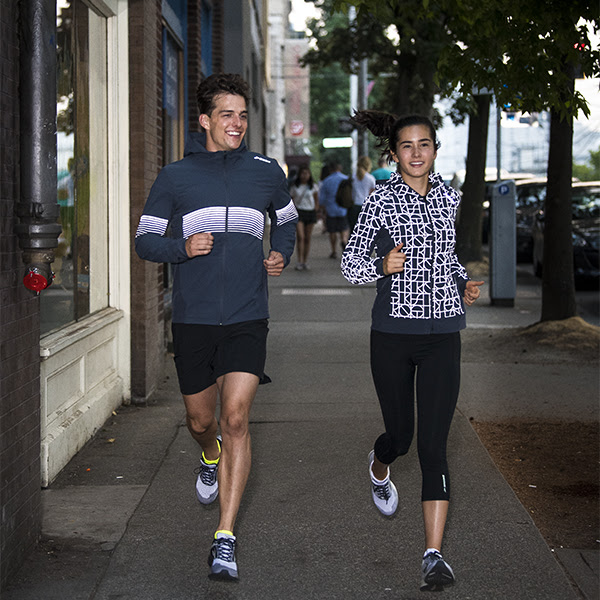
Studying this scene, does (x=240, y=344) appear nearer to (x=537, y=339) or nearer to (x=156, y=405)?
(x=156, y=405)

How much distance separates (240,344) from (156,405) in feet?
11.5

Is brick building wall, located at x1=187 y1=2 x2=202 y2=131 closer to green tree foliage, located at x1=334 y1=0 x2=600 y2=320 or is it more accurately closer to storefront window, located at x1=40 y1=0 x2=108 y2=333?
green tree foliage, located at x1=334 y1=0 x2=600 y2=320

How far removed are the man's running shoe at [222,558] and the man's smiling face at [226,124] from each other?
167 cm

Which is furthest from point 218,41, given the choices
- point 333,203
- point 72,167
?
point 72,167

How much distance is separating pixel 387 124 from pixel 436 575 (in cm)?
212

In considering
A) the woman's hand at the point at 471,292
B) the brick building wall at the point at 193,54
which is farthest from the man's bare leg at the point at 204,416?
the brick building wall at the point at 193,54

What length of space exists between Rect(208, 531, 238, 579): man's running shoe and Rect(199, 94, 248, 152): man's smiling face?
167cm

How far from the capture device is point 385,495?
17.4ft

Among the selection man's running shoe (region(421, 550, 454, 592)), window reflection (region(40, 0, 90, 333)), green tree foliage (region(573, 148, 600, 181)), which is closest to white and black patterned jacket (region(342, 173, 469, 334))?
man's running shoe (region(421, 550, 454, 592))

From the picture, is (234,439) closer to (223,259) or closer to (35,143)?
(223,259)

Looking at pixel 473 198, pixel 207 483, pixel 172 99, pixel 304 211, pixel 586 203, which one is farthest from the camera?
pixel 473 198

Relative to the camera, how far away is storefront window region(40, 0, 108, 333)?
6.76 meters

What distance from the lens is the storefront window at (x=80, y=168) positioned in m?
6.76

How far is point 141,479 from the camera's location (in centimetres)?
604
